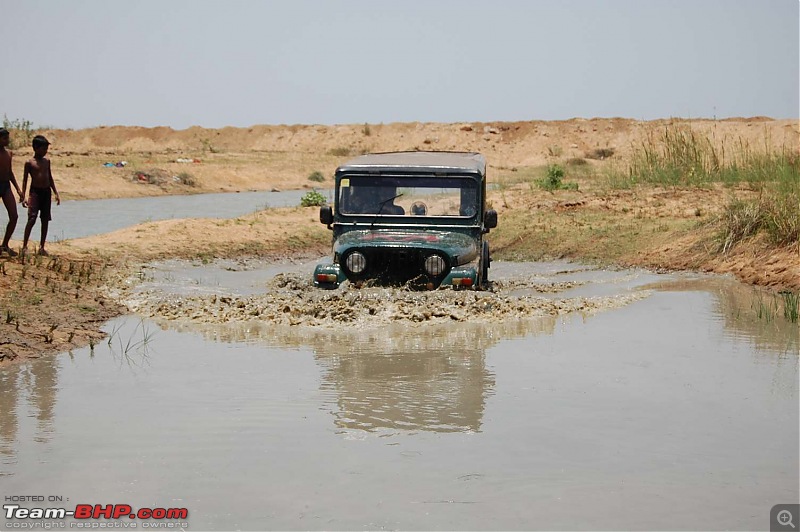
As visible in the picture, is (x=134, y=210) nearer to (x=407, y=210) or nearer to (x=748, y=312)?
(x=407, y=210)

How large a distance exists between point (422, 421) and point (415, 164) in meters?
5.03

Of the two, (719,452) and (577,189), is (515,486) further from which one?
(577,189)

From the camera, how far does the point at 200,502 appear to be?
15.7 ft

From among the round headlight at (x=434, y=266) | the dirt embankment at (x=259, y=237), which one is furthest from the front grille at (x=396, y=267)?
the dirt embankment at (x=259, y=237)

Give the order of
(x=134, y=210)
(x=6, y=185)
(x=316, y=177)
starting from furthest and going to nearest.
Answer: (x=316, y=177)
(x=134, y=210)
(x=6, y=185)

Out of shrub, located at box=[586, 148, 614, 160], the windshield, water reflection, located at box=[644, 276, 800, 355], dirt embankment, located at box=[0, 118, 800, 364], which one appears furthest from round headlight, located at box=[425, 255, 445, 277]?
shrub, located at box=[586, 148, 614, 160]

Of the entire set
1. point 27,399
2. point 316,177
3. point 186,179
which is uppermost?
point 316,177

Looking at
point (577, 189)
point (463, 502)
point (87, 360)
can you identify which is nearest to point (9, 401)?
point (87, 360)

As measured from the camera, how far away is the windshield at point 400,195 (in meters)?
10.6

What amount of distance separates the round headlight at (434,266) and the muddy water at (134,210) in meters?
10.1

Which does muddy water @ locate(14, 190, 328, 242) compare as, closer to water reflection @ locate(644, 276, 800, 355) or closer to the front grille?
the front grille

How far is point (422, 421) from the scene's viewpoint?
621cm

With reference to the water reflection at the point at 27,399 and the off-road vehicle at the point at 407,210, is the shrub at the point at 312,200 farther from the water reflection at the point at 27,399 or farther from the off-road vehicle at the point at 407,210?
the water reflection at the point at 27,399

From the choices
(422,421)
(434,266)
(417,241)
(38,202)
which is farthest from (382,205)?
(38,202)
